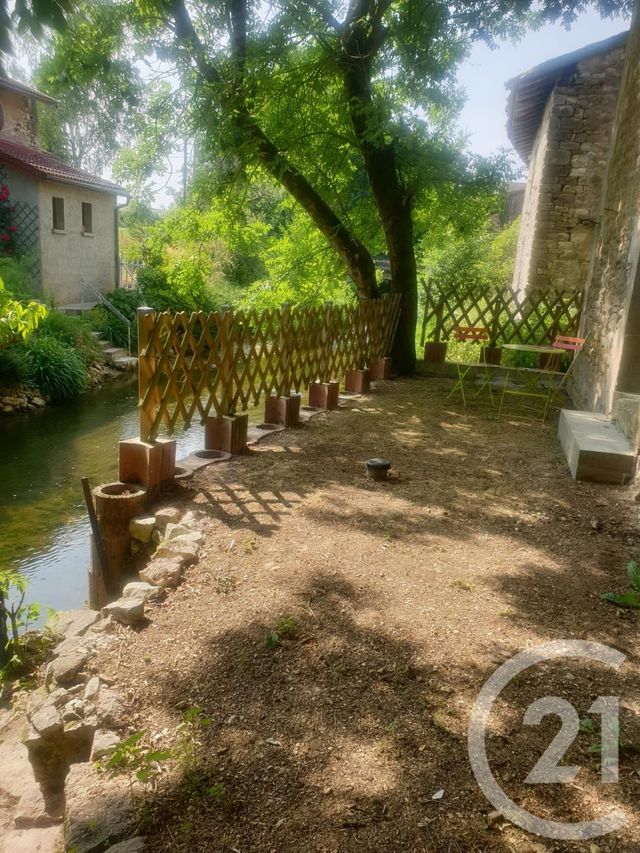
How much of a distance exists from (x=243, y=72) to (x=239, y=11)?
96 cm

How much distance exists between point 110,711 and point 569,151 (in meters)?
11.1

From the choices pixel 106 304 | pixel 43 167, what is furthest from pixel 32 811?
pixel 43 167

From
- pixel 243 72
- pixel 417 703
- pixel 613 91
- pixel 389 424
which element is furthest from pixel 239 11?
pixel 417 703

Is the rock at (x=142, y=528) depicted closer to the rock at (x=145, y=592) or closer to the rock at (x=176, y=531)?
the rock at (x=176, y=531)

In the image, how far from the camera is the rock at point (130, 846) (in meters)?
1.70

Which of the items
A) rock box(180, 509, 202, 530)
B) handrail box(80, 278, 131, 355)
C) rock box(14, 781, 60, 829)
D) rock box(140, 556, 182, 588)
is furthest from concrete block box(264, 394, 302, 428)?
handrail box(80, 278, 131, 355)

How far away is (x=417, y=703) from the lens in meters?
2.25

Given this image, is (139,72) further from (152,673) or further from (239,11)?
(152,673)

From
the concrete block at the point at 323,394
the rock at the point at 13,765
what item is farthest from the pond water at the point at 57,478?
the rock at the point at 13,765

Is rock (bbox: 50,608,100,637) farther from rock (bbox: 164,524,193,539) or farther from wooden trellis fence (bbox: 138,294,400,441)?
wooden trellis fence (bbox: 138,294,400,441)

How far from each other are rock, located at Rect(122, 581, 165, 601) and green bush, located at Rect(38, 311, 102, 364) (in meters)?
9.22

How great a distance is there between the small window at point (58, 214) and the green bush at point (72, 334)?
13.3 ft

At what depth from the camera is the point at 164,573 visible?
330cm

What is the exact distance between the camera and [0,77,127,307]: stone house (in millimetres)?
13883
